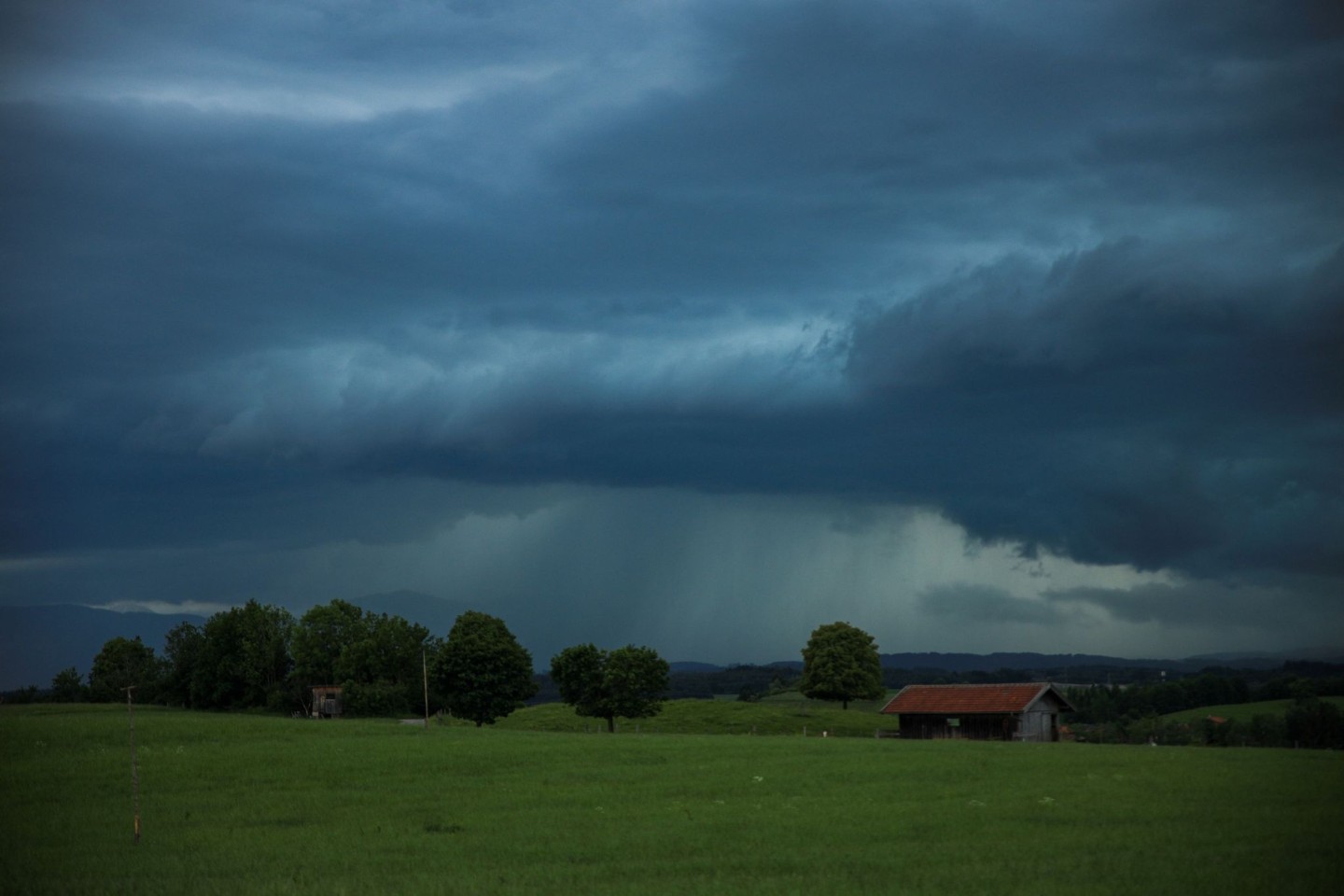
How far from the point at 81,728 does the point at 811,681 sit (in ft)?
255

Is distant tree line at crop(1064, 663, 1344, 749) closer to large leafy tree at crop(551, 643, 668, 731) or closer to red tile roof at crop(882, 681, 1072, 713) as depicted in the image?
red tile roof at crop(882, 681, 1072, 713)

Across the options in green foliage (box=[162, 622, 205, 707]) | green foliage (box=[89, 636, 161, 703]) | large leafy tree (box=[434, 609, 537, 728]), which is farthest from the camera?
green foliage (box=[89, 636, 161, 703])

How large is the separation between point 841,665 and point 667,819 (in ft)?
291

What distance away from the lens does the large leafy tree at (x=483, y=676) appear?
101m

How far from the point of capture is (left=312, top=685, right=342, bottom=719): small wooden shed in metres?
117

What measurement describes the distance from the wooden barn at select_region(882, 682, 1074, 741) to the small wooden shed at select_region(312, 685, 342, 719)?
6191 cm

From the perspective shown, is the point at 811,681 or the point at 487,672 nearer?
the point at 487,672

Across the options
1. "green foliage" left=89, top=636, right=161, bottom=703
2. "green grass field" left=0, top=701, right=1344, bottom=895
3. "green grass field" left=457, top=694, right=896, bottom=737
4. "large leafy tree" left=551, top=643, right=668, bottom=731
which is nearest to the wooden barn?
"green grass field" left=457, top=694, right=896, bottom=737

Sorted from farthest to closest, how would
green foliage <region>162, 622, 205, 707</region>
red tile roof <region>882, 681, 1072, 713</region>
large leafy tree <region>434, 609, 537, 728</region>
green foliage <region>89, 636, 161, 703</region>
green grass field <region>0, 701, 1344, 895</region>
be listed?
green foliage <region>89, 636, 161, 703</region>
green foliage <region>162, 622, 205, 707</region>
large leafy tree <region>434, 609, 537, 728</region>
red tile roof <region>882, 681, 1072, 713</region>
green grass field <region>0, 701, 1344, 895</region>

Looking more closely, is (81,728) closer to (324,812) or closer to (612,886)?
(324,812)

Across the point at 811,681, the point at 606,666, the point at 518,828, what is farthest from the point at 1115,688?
the point at 518,828

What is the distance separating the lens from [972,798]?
128ft

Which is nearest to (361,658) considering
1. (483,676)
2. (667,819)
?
(483,676)

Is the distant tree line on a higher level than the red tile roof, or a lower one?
lower
